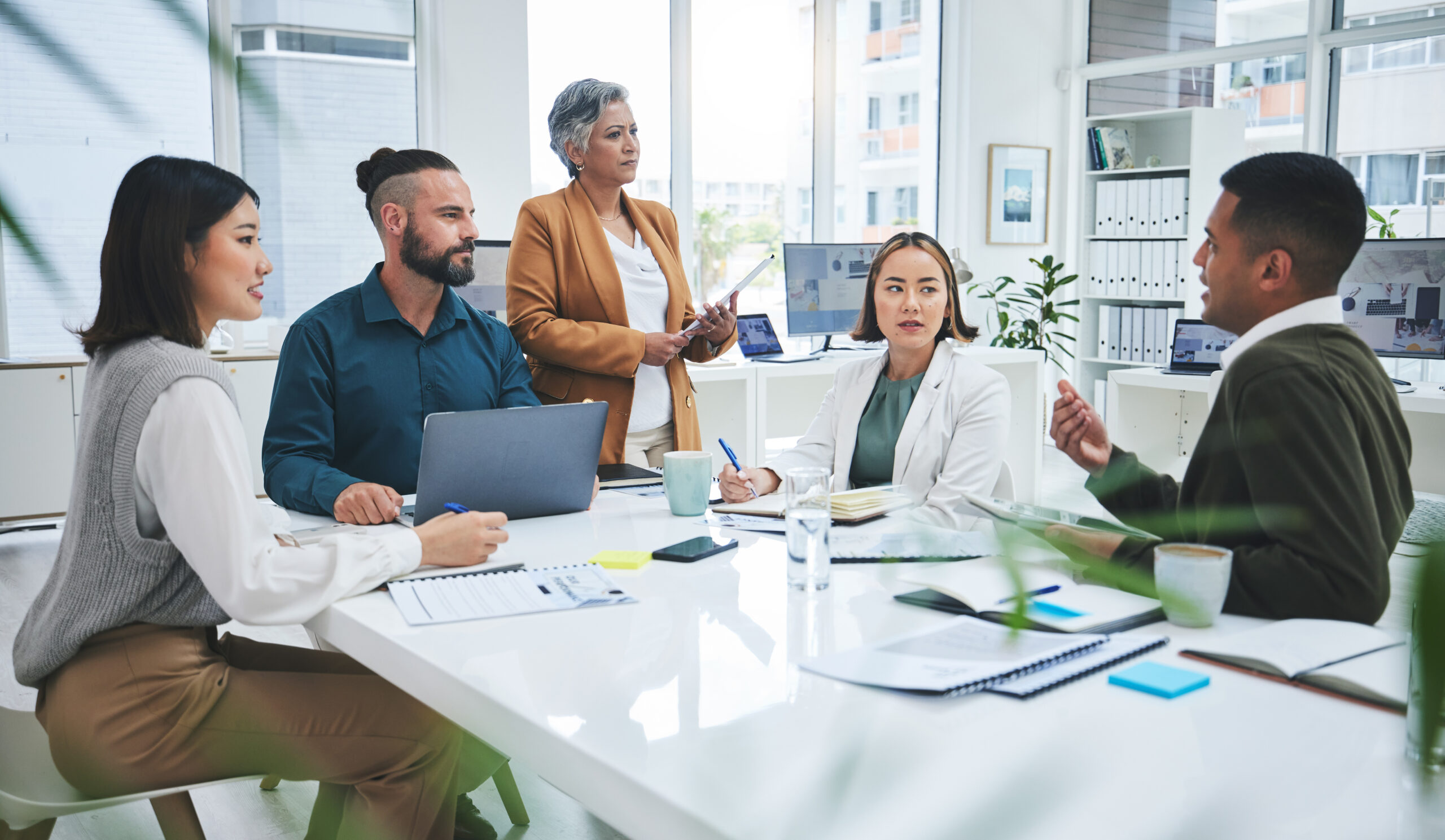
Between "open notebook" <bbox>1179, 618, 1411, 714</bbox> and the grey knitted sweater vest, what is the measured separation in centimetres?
117

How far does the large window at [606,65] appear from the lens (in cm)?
554

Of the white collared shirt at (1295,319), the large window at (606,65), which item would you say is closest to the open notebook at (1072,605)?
the white collared shirt at (1295,319)

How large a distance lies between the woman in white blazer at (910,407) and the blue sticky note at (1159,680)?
36.0 inches

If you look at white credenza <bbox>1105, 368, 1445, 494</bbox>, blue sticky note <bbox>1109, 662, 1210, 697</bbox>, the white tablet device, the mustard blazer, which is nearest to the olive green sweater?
blue sticky note <bbox>1109, 662, 1210, 697</bbox>

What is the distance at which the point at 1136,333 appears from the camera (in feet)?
22.4

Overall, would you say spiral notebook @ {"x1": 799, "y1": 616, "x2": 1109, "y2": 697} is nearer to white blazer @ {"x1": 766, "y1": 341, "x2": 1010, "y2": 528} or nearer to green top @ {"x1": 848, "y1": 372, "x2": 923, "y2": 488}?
white blazer @ {"x1": 766, "y1": 341, "x2": 1010, "y2": 528}

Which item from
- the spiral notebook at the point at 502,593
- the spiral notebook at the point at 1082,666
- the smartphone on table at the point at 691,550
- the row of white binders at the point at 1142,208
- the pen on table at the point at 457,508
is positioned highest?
the row of white binders at the point at 1142,208

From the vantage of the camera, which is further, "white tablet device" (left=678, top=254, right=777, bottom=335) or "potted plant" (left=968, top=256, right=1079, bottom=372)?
"potted plant" (left=968, top=256, right=1079, bottom=372)

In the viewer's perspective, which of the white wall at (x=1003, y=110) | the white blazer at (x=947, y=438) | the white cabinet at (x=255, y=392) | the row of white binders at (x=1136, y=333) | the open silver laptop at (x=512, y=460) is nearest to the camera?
the open silver laptop at (x=512, y=460)

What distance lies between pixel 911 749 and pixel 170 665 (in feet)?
4.47

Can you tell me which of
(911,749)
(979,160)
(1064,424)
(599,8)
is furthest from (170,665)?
(979,160)

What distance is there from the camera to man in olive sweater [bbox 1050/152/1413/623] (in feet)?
3.74

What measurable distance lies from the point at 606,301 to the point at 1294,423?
65.0 inches

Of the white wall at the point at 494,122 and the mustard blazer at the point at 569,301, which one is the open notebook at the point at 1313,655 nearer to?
the mustard blazer at the point at 569,301
